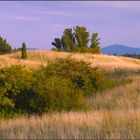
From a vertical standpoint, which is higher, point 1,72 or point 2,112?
point 1,72

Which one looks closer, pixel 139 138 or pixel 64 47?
pixel 139 138

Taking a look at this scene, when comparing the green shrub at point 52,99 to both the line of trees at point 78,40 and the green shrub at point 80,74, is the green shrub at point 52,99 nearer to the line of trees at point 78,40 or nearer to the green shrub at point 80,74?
the green shrub at point 80,74

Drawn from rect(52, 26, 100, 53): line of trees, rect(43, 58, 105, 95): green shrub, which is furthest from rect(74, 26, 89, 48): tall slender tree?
rect(43, 58, 105, 95): green shrub

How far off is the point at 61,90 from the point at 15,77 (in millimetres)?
1583

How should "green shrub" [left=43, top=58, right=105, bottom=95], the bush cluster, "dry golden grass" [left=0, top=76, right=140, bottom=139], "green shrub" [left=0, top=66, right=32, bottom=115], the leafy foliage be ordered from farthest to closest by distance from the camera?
the leafy foliage < "green shrub" [left=43, top=58, right=105, bottom=95] < the bush cluster < "green shrub" [left=0, top=66, right=32, bottom=115] < "dry golden grass" [left=0, top=76, right=140, bottom=139]

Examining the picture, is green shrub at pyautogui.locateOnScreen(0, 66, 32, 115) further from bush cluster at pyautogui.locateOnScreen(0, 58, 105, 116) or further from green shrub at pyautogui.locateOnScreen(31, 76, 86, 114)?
green shrub at pyautogui.locateOnScreen(31, 76, 86, 114)

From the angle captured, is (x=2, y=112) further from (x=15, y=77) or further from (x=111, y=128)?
(x=111, y=128)

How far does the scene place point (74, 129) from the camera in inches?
374

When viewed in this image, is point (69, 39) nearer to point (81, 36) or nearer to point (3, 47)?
point (81, 36)

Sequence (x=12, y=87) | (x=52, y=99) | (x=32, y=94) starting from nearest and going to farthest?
(x=52, y=99) < (x=32, y=94) < (x=12, y=87)

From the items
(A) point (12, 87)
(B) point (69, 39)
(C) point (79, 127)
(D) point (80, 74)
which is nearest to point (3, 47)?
(B) point (69, 39)

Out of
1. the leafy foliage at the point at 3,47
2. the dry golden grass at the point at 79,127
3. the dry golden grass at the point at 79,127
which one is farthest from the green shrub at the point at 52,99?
the leafy foliage at the point at 3,47

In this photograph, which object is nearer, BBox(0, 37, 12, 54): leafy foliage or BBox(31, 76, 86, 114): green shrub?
BBox(31, 76, 86, 114): green shrub

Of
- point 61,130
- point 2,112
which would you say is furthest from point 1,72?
point 61,130
